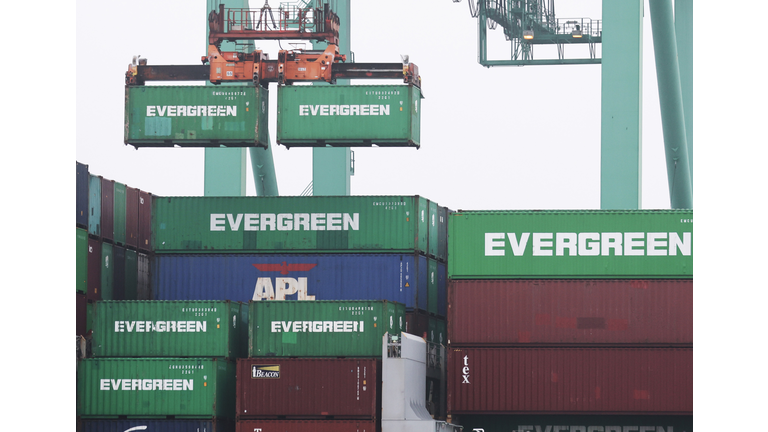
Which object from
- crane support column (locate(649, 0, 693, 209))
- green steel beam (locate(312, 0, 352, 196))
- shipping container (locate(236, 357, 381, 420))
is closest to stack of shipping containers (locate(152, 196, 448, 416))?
shipping container (locate(236, 357, 381, 420))

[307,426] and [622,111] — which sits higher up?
[622,111]

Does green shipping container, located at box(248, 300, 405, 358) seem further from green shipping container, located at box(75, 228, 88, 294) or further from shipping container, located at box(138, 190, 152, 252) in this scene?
shipping container, located at box(138, 190, 152, 252)

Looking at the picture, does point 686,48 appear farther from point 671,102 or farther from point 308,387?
point 308,387

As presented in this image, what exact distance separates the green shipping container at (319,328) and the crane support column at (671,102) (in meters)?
18.2

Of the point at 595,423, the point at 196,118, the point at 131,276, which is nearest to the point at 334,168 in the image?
the point at 196,118

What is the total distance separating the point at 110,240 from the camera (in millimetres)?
31859

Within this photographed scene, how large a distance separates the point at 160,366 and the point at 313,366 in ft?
12.9

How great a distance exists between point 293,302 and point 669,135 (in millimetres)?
20337

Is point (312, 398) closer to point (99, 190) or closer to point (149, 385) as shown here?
point (149, 385)

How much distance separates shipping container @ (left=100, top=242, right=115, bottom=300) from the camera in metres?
31.3

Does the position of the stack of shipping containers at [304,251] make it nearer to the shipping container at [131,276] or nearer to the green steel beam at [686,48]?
the shipping container at [131,276]

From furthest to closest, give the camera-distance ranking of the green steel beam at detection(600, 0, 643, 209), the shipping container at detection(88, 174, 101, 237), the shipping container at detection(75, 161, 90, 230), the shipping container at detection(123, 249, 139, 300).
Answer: the green steel beam at detection(600, 0, 643, 209) < the shipping container at detection(123, 249, 139, 300) < the shipping container at detection(88, 174, 101, 237) < the shipping container at detection(75, 161, 90, 230)

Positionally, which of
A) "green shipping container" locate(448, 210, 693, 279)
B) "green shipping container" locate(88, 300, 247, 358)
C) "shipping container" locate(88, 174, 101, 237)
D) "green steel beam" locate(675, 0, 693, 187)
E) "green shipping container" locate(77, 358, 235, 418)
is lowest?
"green shipping container" locate(77, 358, 235, 418)

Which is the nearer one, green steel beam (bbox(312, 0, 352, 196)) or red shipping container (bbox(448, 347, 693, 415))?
red shipping container (bbox(448, 347, 693, 415))
